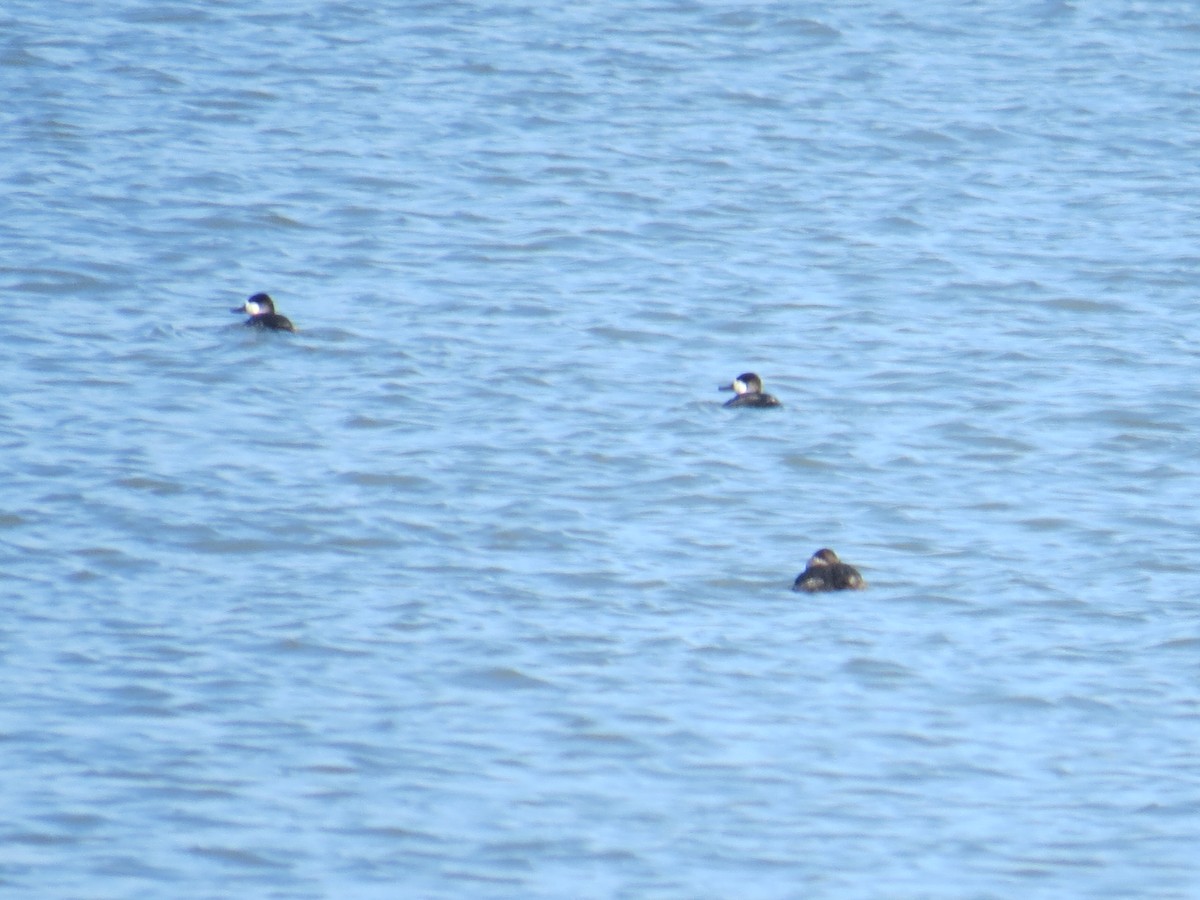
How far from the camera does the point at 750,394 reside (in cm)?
1438

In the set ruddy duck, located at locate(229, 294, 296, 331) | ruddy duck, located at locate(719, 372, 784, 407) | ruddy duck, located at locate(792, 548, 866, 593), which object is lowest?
ruddy duck, located at locate(719, 372, 784, 407)

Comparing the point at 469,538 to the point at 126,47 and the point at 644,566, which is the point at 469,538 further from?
the point at 126,47

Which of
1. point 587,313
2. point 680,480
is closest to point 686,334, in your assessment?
point 587,313

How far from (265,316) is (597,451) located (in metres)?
2.94

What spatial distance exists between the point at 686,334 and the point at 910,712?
672 cm

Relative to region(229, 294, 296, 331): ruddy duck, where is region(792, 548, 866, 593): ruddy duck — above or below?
below

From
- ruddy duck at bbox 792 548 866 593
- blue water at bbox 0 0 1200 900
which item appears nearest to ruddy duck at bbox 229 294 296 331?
blue water at bbox 0 0 1200 900

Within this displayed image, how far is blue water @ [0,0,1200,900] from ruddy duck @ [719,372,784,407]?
8 cm

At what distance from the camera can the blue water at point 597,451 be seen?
28.3 ft

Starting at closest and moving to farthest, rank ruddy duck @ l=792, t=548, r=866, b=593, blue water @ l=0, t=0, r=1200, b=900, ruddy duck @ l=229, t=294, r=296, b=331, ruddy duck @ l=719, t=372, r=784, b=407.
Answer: blue water @ l=0, t=0, r=1200, b=900 < ruddy duck @ l=792, t=548, r=866, b=593 < ruddy duck @ l=719, t=372, r=784, b=407 < ruddy duck @ l=229, t=294, r=296, b=331

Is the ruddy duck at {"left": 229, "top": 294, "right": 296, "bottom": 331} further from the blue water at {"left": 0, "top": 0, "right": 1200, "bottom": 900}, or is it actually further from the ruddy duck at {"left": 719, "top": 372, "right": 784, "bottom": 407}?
the ruddy duck at {"left": 719, "top": 372, "right": 784, "bottom": 407}

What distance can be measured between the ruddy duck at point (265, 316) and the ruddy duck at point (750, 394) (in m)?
3.13

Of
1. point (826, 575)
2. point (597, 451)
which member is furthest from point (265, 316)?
point (826, 575)

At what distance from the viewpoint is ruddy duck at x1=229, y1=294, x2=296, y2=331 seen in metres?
15.2
